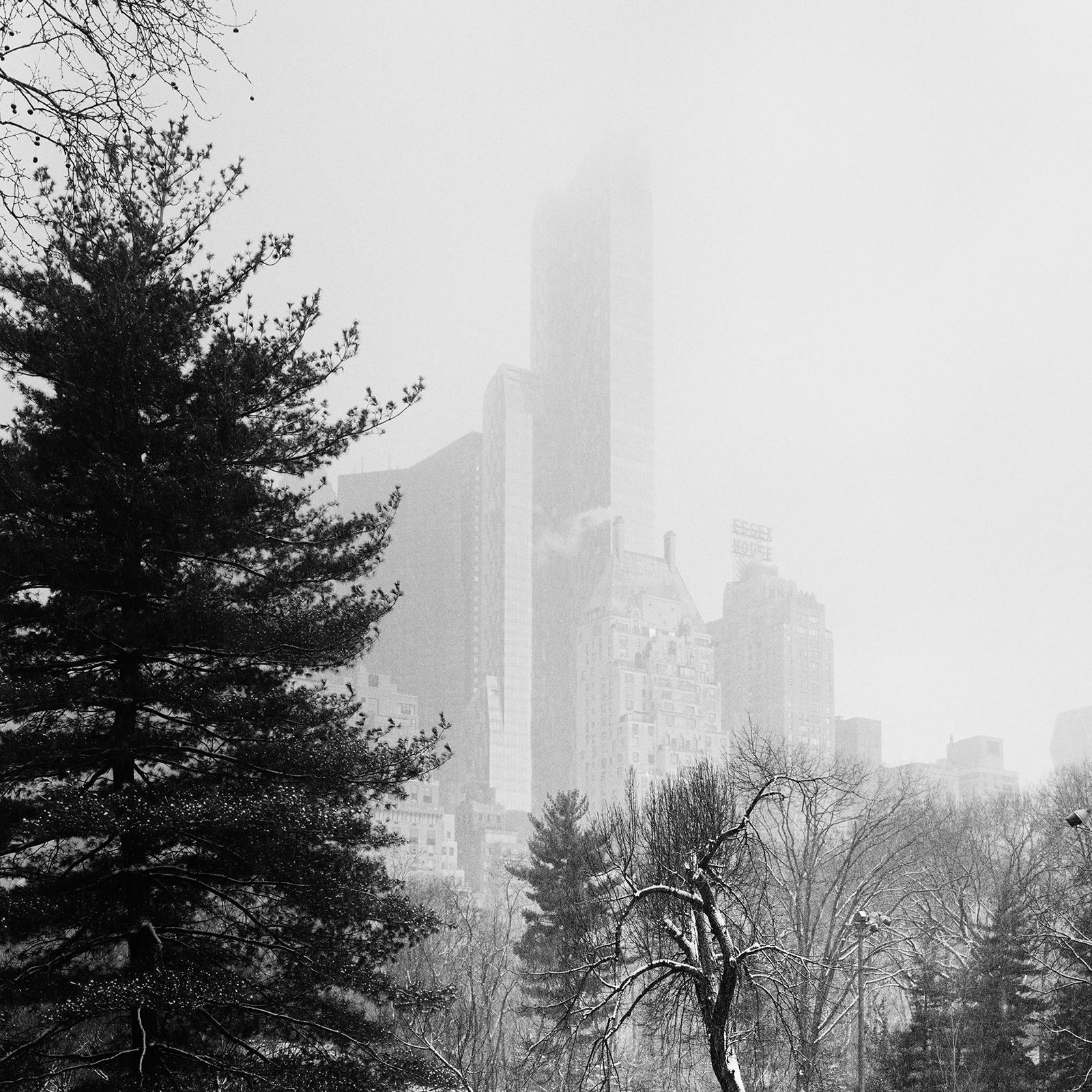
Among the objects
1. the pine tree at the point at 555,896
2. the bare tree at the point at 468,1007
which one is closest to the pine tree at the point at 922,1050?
the pine tree at the point at 555,896

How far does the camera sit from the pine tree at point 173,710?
15.1 meters

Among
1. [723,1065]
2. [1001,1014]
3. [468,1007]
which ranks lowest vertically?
[468,1007]

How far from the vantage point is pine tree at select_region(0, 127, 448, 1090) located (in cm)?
1507

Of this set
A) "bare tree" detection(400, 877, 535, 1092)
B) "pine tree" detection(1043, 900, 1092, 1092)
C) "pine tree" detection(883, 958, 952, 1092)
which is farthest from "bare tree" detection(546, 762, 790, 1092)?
"pine tree" detection(1043, 900, 1092, 1092)

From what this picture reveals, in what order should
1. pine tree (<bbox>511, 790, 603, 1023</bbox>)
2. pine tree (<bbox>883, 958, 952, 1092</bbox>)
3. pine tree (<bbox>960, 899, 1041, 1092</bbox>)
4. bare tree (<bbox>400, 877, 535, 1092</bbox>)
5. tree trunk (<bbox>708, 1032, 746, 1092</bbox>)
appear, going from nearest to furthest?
1. tree trunk (<bbox>708, 1032, 746, 1092</bbox>)
2. bare tree (<bbox>400, 877, 535, 1092</bbox>)
3. pine tree (<bbox>883, 958, 952, 1092</bbox>)
4. pine tree (<bbox>960, 899, 1041, 1092</bbox>)
5. pine tree (<bbox>511, 790, 603, 1023</bbox>)

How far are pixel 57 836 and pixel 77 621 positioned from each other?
9.01 ft

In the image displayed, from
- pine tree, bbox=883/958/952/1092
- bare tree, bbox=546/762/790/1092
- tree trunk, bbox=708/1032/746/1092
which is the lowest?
pine tree, bbox=883/958/952/1092

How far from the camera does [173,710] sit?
17078mm

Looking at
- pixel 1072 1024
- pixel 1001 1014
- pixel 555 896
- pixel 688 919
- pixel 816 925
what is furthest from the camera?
pixel 555 896

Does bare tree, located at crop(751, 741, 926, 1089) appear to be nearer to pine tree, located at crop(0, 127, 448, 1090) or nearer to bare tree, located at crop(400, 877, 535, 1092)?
bare tree, located at crop(400, 877, 535, 1092)

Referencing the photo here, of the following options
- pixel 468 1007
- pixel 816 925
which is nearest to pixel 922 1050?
pixel 816 925

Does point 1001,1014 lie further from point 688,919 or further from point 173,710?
point 173,710

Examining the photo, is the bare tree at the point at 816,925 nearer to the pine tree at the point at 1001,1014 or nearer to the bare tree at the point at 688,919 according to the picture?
the bare tree at the point at 688,919

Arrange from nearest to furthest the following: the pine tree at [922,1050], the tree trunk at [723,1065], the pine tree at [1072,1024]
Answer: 1. the tree trunk at [723,1065]
2. the pine tree at [1072,1024]
3. the pine tree at [922,1050]
